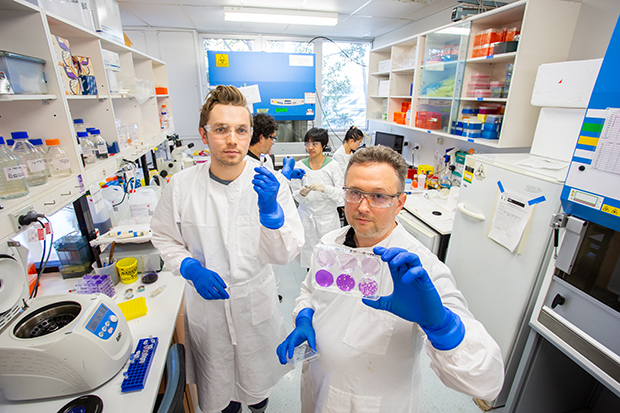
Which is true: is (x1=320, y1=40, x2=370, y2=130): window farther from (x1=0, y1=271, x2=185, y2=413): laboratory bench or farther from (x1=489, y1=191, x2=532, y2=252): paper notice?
(x1=0, y1=271, x2=185, y2=413): laboratory bench

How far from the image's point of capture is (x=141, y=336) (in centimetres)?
129

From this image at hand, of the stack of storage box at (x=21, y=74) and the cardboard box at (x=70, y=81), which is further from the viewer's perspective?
the cardboard box at (x=70, y=81)

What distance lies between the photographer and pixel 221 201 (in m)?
1.36

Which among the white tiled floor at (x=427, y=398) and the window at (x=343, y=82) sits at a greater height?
the window at (x=343, y=82)

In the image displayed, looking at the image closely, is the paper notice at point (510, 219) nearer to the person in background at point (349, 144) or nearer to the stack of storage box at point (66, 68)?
the person in background at point (349, 144)

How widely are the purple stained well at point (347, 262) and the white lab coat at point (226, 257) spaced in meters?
0.42

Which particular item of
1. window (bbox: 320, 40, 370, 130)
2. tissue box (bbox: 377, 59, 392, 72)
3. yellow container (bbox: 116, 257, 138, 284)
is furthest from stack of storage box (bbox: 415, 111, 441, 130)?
yellow container (bbox: 116, 257, 138, 284)

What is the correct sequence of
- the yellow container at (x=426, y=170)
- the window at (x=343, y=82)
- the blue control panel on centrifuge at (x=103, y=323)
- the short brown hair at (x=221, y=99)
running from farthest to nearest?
the window at (x=343, y=82), the yellow container at (x=426, y=170), the short brown hair at (x=221, y=99), the blue control panel on centrifuge at (x=103, y=323)

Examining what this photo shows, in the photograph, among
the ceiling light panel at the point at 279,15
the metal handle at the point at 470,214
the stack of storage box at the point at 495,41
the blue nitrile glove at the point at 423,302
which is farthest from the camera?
the ceiling light panel at the point at 279,15

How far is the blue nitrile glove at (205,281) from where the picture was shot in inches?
48.3

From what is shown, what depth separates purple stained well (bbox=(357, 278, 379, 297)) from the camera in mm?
925

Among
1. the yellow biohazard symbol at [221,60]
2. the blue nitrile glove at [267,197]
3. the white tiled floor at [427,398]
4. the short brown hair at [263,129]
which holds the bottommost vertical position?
the white tiled floor at [427,398]

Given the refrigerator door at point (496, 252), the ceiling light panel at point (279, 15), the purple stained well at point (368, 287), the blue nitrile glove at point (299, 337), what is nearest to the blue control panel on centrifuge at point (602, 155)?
the refrigerator door at point (496, 252)

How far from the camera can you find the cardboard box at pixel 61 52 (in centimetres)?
126
